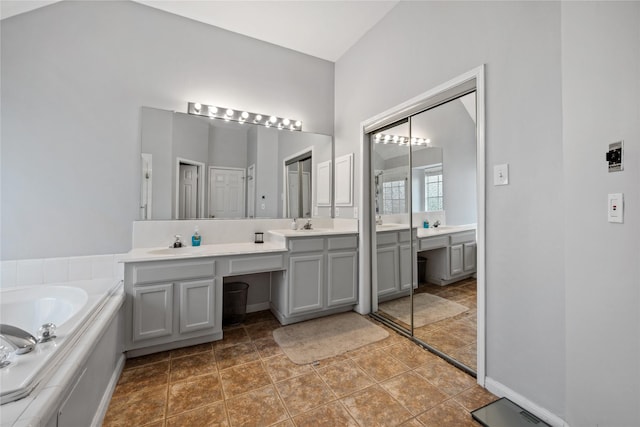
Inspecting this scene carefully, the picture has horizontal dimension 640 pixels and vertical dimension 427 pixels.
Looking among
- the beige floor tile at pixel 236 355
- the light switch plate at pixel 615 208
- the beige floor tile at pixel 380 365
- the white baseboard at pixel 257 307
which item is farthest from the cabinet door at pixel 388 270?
the light switch plate at pixel 615 208

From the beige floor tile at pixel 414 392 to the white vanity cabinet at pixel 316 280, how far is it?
1.11 metres

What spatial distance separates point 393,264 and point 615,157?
1848 mm

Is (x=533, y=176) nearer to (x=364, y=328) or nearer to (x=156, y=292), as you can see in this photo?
(x=364, y=328)

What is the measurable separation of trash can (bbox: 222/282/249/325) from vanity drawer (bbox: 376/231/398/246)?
4.92ft

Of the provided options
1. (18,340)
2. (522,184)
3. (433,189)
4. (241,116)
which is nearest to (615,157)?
(522,184)

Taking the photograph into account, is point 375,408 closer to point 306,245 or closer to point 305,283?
point 305,283

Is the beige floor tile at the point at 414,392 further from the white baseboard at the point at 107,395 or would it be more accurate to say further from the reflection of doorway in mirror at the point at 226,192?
the reflection of doorway in mirror at the point at 226,192

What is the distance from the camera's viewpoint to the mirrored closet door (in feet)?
6.47

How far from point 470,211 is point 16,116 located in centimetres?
354

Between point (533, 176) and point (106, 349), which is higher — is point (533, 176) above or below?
above

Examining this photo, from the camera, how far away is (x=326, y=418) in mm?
1481

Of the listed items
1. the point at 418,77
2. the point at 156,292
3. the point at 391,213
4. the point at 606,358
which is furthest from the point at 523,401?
the point at 156,292

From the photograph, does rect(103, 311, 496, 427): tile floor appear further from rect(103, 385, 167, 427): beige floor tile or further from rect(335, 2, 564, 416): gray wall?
rect(335, 2, 564, 416): gray wall

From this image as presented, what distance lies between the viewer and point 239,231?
289 cm
